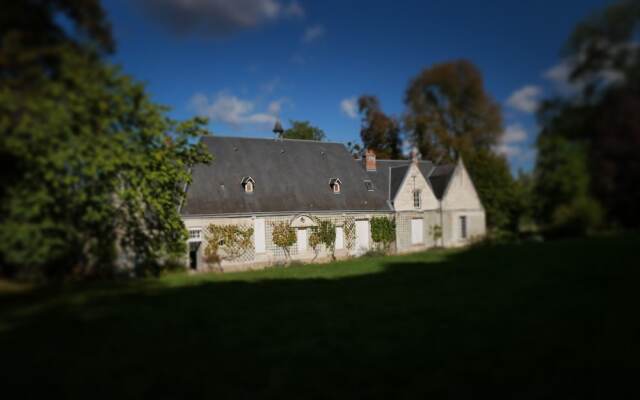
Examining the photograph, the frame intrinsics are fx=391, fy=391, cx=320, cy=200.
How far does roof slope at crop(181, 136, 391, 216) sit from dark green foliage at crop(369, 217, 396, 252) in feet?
2.78

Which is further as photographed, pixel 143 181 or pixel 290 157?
pixel 290 157

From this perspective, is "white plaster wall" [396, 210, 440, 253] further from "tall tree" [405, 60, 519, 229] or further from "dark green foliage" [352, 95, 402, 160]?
"tall tree" [405, 60, 519, 229]

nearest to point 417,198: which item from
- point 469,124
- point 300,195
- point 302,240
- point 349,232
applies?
point 349,232

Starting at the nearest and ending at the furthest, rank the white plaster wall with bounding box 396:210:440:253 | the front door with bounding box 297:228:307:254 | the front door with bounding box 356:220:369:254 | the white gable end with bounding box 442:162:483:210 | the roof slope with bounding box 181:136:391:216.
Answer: the white gable end with bounding box 442:162:483:210 < the roof slope with bounding box 181:136:391:216 < the front door with bounding box 297:228:307:254 < the front door with bounding box 356:220:369:254 < the white plaster wall with bounding box 396:210:440:253

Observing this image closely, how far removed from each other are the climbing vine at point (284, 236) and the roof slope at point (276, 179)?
945 millimetres

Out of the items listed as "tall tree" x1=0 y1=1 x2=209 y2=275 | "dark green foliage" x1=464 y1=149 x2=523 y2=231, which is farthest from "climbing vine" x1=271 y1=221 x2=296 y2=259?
"dark green foliage" x1=464 y1=149 x2=523 y2=231

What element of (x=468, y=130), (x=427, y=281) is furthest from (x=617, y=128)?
(x=427, y=281)

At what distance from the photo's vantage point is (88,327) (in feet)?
17.9

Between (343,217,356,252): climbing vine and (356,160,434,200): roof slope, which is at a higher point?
(356,160,434,200): roof slope

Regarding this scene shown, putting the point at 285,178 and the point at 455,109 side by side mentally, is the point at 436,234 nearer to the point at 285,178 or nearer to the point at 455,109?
the point at 285,178

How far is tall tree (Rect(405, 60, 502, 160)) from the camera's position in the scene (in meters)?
7.04

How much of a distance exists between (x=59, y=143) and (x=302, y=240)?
1583 centimetres

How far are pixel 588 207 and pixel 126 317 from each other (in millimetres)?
6487

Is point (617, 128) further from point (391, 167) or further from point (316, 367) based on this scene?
point (391, 167)
